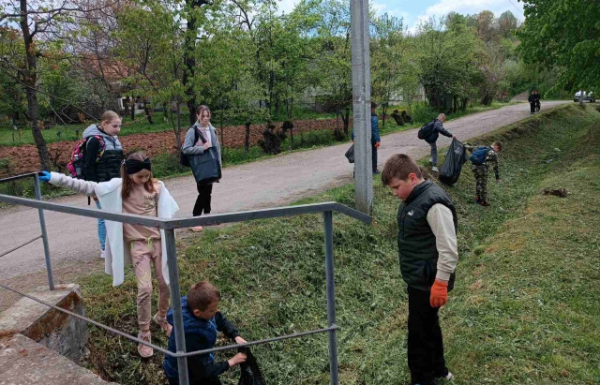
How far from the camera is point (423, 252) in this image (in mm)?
3393

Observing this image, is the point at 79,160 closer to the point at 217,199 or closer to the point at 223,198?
the point at 217,199

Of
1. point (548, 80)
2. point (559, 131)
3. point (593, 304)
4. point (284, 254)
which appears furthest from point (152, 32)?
point (548, 80)

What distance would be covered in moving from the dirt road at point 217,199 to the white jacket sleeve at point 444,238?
455cm

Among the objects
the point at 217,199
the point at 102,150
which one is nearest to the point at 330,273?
the point at 102,150

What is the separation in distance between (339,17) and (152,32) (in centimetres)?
1775

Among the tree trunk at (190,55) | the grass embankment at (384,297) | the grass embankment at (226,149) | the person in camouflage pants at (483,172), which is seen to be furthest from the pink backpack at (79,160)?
the tree trunk at (190,55)

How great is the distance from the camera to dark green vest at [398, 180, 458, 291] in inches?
129

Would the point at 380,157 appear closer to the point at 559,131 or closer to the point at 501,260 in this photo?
the point at 501,260

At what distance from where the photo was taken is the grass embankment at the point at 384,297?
4211 millimetres

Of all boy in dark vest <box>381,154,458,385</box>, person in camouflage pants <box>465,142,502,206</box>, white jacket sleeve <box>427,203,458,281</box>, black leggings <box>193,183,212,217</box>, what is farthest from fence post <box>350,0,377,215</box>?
white jacket sleeve <box>427,203,458,281</box>

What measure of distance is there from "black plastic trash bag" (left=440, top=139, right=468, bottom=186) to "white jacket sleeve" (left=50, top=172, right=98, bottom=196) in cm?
862

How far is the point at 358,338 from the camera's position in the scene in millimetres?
5383

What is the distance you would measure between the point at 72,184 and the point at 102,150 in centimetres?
150

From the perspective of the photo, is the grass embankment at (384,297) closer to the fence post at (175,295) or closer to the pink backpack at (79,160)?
the pink backpack at (79,160)
